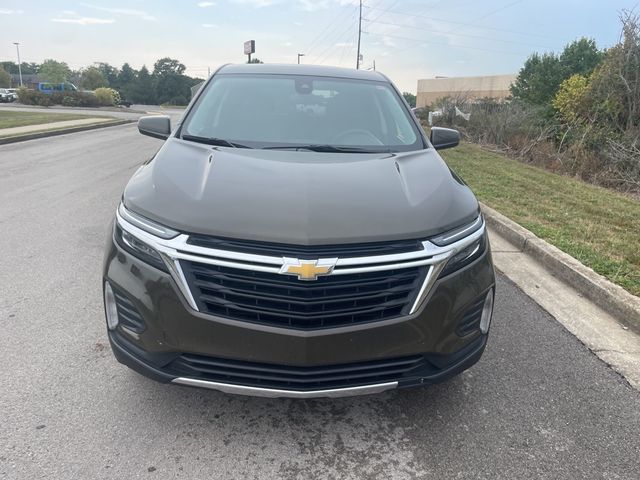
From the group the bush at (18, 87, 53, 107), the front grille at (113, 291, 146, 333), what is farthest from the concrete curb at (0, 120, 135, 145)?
the bush at (18, 87, 53, 107)

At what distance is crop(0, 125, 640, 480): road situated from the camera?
236 cm

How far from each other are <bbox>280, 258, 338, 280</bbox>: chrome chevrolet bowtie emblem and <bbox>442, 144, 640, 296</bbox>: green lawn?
3325 mm

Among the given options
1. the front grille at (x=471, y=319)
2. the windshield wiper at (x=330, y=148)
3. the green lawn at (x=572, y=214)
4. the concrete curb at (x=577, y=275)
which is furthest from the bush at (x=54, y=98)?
the front grille at (x=471, y=319)

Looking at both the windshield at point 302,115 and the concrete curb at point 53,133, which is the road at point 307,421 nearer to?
the windshield at point 302,115

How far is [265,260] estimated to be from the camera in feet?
7.16

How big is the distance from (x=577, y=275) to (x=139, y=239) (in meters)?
3.88

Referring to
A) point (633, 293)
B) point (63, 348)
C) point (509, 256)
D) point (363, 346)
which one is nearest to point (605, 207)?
point (509, 256)

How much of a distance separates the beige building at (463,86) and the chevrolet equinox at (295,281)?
56359 millimetres

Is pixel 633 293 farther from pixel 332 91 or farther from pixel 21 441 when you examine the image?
pixel 21 441

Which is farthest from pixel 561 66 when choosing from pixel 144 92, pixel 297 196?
pixel 144 92

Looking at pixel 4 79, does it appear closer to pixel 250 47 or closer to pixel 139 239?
pixel 250 47

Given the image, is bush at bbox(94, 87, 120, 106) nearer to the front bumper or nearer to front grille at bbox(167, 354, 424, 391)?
the front bumper

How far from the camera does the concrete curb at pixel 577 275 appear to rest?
3986 mm

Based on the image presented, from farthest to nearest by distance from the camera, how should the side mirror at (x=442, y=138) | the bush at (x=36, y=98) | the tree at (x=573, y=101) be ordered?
the bush at (x=36, y=98), the tree at (x=573, y=101), the side mirror at (x=442, y=138)
